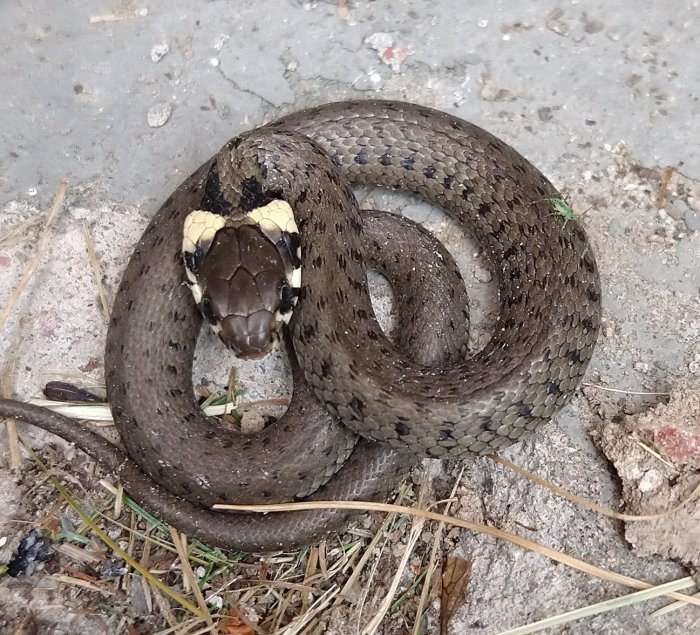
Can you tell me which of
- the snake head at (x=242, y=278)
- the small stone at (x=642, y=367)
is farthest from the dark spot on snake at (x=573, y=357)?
the snake head at (x=242, y=278)

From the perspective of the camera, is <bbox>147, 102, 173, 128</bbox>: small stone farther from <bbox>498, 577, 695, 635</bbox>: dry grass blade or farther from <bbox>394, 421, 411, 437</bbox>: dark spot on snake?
<bbox>498, 577, 695, 635</bbox>: dry grass blade

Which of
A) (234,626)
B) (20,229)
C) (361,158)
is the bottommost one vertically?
(234,626)

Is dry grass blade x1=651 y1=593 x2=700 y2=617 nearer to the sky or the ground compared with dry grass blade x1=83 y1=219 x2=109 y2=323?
nearer to the ground

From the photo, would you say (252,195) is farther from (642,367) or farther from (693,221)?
(693,221)

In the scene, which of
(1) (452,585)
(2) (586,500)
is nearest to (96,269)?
(1) (452,585)

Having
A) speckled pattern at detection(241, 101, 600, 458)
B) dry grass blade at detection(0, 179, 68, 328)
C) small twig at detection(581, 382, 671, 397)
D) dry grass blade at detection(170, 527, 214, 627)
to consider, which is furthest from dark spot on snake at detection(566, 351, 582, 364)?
dry grass blade at detection(0, 179, 68, 328)

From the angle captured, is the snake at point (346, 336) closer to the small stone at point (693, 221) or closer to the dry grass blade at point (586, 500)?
the dry grass blade at point (586, 500)
